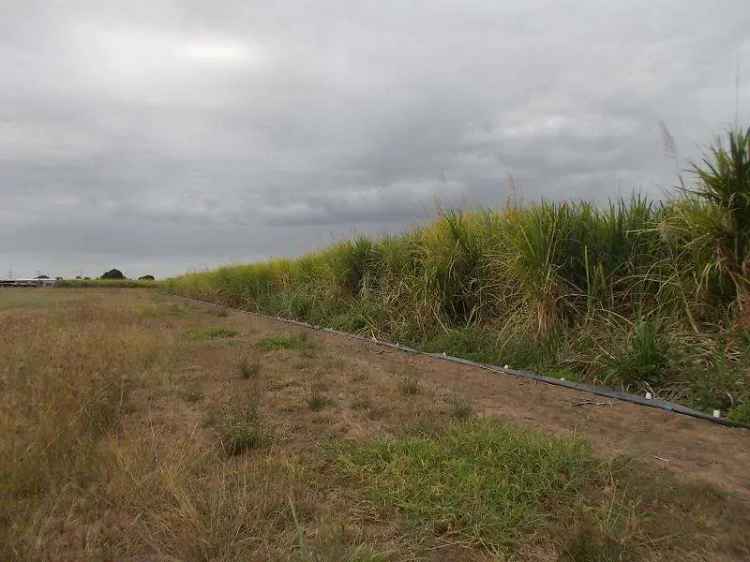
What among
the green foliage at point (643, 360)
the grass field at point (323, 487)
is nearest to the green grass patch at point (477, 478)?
the grass field at point (323, 487)

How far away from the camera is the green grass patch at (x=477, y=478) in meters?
1.79

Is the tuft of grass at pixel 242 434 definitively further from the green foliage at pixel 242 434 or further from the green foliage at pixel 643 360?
the green foliage at pixel 643 360

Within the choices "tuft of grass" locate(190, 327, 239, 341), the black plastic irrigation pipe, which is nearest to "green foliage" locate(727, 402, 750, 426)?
the black plastic irrigation pipe

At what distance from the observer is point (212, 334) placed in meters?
7.01

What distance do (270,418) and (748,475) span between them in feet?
7.87

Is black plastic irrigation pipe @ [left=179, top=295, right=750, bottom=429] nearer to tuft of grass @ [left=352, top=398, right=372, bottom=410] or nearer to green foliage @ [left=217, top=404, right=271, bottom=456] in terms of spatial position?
tuft of grass @ [left=352, top=398, right=372, bottom=410]

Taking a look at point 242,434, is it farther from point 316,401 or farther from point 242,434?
point 316,401

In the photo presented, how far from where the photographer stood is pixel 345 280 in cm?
874

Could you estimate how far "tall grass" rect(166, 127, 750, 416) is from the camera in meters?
3.82

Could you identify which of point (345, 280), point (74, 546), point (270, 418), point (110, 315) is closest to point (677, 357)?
point (270, 418)

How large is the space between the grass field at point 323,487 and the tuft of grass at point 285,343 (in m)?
2.22

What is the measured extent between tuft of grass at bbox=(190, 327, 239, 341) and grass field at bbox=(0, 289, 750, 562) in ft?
10.5

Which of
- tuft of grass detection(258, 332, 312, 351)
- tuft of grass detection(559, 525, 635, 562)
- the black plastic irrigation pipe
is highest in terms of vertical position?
tuft of grass detection(258, 332, 312, 351)

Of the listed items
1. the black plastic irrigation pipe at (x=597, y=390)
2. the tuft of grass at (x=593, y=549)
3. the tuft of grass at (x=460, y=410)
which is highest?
the tuft of grass at (x=460, y=410)
